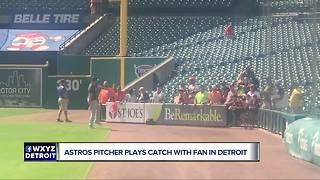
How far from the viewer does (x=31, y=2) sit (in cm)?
4488

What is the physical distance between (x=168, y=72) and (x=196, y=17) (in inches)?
352

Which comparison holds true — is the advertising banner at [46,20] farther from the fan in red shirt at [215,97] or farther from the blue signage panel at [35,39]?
the fan in red shirt at [215,97]

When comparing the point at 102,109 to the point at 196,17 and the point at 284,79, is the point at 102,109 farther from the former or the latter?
the point at 196,17

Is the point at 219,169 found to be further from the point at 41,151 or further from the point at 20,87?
the point at 20,87

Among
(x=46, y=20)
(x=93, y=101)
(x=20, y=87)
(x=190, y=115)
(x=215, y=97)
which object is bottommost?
(x=190, y=115)

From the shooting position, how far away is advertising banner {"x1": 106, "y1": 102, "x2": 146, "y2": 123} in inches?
Answer: 970

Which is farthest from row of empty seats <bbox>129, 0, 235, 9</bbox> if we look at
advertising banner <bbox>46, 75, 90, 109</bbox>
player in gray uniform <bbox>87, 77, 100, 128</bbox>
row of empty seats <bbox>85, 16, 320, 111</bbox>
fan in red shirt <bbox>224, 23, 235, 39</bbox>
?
player in gray uniform <bbox>87, 77, 100, 128</bbox>

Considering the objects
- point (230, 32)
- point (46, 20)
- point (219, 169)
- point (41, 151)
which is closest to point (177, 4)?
point (230, 32)

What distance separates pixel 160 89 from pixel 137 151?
57.6 ft

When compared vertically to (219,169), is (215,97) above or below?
above

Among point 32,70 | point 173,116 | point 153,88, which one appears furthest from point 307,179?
point 32,70

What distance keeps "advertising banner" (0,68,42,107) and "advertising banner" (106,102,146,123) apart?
11.8 metres

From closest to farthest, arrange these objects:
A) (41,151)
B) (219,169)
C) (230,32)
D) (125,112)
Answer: (41,151) < (219,169) < (125,112) < (230,32)

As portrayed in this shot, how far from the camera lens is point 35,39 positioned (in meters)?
41.8
